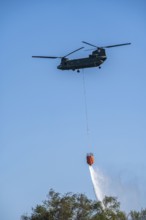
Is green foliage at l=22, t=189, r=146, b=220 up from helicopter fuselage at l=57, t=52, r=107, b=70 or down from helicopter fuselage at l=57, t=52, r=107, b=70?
down

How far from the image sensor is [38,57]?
91.7 metres

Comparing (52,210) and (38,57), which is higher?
(38,57)

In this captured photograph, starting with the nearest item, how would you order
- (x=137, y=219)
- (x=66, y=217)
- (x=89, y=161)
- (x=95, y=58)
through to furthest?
1. (x=89, y=161)
2. (x=95, y=58)
3. (x=66, y=217)
4. (x=137, y=219)

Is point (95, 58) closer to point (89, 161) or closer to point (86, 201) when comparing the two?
point (89, 161)

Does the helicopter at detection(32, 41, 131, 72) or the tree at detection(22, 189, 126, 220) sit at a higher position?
the helicopter at detection(32, 41, 131, 72)

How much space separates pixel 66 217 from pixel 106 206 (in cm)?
829

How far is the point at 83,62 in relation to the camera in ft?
297

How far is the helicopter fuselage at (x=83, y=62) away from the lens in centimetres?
8931

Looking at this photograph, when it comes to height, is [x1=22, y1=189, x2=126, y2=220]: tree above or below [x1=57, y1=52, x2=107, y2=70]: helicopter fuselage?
below

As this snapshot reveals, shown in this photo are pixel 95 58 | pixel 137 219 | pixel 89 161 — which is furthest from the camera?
pixel 137 219

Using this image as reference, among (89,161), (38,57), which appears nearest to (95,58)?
(38,57)

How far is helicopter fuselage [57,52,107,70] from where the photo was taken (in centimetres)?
8931

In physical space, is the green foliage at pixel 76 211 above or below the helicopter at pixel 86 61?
below

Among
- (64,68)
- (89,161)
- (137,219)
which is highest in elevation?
(64,68)
